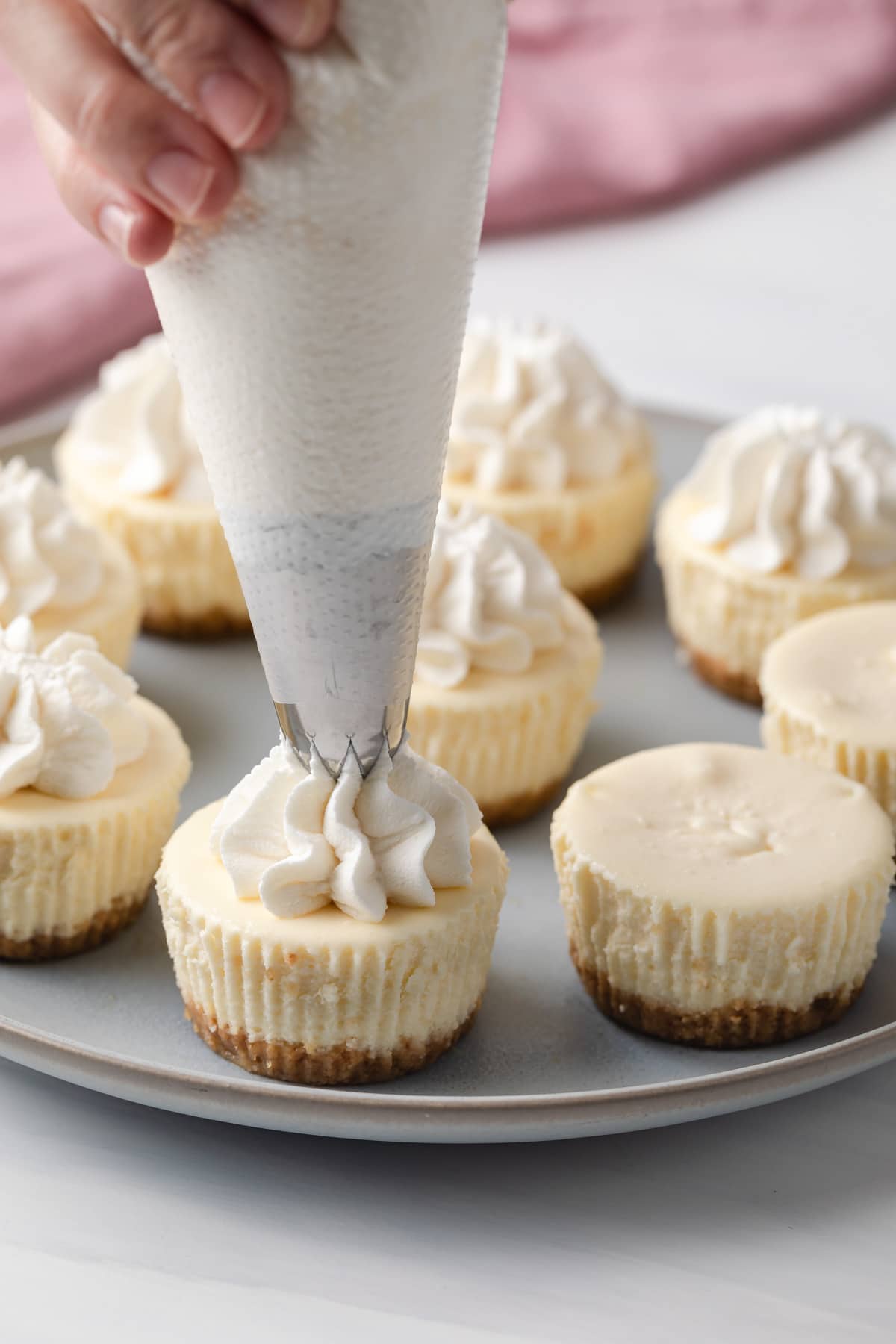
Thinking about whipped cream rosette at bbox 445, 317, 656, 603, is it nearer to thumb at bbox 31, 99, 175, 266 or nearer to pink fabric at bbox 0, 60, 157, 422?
pink fabric at bbox 0, 60, 157, 422

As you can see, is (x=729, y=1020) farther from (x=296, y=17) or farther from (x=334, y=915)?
(x=296, y=17)

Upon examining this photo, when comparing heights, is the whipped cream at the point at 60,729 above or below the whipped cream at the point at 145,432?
above

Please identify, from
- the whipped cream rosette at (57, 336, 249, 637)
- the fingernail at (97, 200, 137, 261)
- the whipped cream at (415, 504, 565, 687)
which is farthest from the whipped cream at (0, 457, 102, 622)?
the fingernail at (97, 200, 137, 261)

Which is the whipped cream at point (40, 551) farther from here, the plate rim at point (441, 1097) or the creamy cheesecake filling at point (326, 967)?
the plate rim at point (441, 1097)

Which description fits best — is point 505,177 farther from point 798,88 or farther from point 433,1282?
point 433,1282

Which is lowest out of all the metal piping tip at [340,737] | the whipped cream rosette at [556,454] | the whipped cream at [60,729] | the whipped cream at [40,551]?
the whipped cream rosette at [556,454]

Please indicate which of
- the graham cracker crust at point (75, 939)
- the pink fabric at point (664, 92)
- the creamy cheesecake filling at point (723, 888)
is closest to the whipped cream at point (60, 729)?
the graham cracker crust at point (75, 939)

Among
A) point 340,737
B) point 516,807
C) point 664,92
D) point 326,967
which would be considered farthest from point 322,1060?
point 664,92

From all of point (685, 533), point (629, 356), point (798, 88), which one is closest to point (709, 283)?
point (629, 356)
